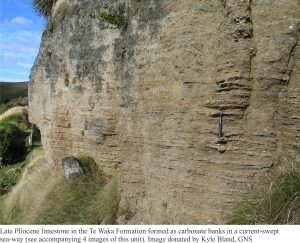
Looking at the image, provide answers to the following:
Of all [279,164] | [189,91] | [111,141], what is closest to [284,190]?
[279,164]

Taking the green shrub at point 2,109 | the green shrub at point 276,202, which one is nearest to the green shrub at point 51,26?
the green shrub at point 276,202

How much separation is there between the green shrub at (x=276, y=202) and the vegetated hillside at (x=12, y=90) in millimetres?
32417

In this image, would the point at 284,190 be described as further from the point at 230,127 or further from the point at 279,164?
the point at 230,127

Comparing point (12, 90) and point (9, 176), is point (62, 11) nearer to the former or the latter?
point (9, 176)

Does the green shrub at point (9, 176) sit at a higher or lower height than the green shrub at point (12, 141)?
lower

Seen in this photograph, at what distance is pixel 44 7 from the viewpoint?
1382 cm

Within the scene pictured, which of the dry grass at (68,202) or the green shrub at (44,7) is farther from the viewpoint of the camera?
the green shrub at (44,7)

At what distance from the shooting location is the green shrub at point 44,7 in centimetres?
1364

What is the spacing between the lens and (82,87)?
31.2ft

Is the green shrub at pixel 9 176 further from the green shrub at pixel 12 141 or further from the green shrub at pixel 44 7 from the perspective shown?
the green shrub at pixel 44 7

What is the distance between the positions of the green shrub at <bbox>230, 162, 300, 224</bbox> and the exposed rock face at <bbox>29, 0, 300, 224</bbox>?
276 millimetres

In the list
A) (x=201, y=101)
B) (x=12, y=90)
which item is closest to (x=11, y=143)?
(x=201, y=101)

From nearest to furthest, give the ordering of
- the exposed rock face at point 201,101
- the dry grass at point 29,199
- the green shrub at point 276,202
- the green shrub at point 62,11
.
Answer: the green shrub at point 276,202 < the exposed rock face at point 201,101 < the dry grass at point 29,199 < the green shrub at point 62,11
